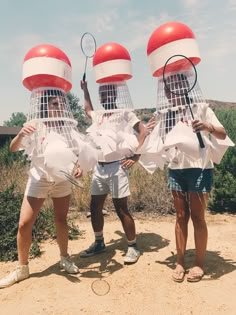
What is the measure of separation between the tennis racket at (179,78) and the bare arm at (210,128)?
10 centimetres

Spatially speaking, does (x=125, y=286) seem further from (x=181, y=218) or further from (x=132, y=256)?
(x=181, y=218)

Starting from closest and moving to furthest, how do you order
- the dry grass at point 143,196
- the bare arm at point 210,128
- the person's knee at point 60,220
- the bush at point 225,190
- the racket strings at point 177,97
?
1. the bare arm at point 210,128
2. the racket strings at point 177,97
3. the person's knee at point 60,220
4. the bush at point 225,190
5. the dry grass at point 143,196

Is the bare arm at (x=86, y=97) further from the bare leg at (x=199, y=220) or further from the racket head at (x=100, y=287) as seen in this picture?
the racket head at (x=100, y=287)

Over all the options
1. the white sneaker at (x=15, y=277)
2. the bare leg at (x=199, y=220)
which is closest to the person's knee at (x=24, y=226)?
the white sneaker at (x=15, y=277)

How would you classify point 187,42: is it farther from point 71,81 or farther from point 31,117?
point 31,117

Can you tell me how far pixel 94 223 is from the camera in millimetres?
4312

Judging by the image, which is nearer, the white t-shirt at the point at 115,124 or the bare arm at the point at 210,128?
the bare arm at the point at 210,128

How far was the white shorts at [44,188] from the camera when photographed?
3383 mm

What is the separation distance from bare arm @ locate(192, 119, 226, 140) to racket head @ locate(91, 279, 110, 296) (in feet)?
5.52

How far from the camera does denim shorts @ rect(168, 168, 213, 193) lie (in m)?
3.29

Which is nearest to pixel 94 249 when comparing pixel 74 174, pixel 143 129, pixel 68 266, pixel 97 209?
pixel 97 209

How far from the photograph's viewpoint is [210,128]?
10.1 feet

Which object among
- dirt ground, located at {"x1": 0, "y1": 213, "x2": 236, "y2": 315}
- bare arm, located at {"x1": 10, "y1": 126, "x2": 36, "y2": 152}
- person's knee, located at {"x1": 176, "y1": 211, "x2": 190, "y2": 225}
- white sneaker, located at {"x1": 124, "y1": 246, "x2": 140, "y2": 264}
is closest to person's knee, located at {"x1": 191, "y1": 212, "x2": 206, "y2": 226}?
person's knee, located at {"x1": 176, "y1": 211, "x2": 190, "y2": 225}

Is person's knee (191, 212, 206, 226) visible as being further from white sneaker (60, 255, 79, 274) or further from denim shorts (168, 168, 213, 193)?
white sneaker (60, 255, 79, 274)
